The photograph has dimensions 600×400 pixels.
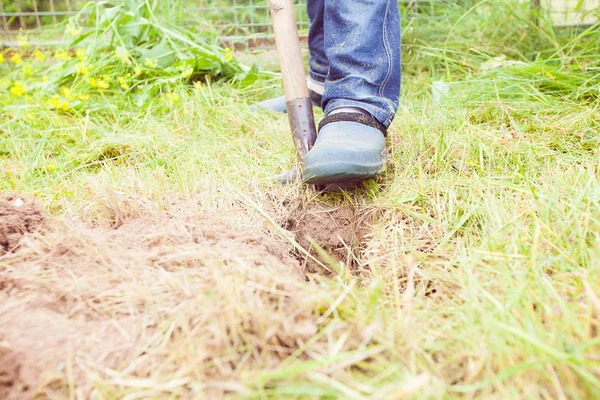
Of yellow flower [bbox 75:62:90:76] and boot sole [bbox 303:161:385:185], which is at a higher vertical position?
yellow flower [bbox 75:62:90:76]

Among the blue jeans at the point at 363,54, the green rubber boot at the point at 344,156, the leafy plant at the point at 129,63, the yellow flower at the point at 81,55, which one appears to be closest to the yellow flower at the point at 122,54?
the leafy plant at the point at 129,63

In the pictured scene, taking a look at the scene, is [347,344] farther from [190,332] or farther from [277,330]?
[190,332]

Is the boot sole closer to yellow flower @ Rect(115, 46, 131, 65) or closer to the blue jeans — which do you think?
the blue jeans

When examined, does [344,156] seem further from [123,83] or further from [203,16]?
[203,16]

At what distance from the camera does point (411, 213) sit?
1217 mm

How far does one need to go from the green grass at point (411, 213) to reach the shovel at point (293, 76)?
0.11 meters

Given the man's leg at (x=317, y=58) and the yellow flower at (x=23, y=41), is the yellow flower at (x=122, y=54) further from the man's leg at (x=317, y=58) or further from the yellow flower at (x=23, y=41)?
the man's leg at (x=317, y=58)

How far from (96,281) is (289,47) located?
88cm

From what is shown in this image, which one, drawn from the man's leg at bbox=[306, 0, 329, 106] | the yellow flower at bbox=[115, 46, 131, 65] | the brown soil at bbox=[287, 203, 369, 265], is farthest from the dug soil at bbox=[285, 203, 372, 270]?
the yellow flower at bbox=[115, 46, 131, 65]

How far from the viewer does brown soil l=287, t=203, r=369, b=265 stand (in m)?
1.27

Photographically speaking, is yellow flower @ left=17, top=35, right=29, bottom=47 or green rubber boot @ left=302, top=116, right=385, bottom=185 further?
yellow flower @ left=17, top=35, right=29, bottom=47

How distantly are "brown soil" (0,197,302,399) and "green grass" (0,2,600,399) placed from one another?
0.04 metres

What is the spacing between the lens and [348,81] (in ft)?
4.72

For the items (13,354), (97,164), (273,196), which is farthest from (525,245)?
(97,164)
